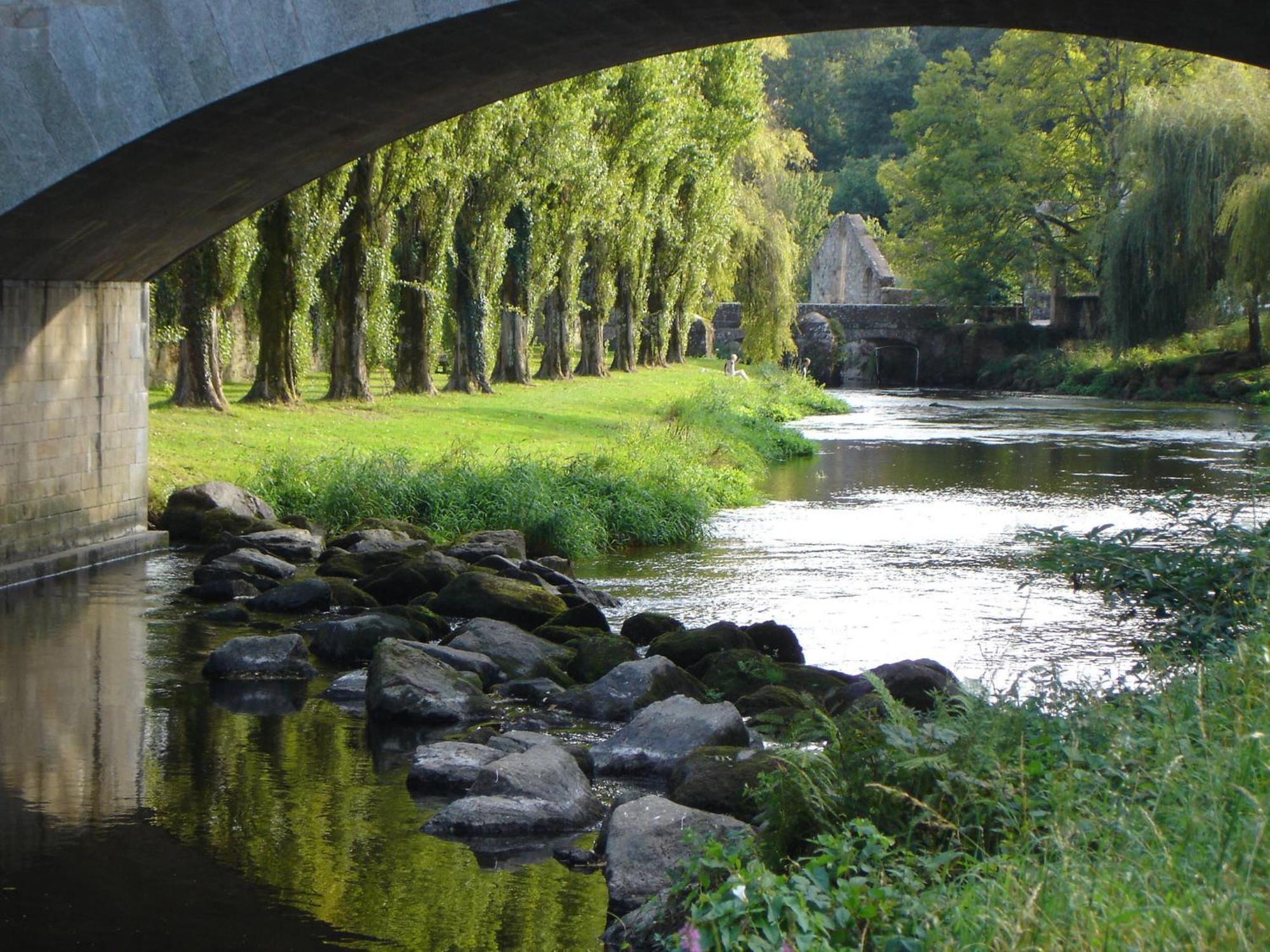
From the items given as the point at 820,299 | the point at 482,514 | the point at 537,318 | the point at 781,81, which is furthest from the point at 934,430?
the point at 781,81

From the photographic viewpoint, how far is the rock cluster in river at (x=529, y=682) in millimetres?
6867

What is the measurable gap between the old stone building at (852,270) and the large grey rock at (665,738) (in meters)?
57.5

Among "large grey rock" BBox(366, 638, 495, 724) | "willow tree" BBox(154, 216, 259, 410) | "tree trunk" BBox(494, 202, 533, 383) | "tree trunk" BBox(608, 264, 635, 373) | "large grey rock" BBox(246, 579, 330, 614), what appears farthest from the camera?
"tree trunk" BBox(608, 264, 635, 373)

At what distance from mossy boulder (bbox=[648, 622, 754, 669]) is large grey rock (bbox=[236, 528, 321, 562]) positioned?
4.95 metres

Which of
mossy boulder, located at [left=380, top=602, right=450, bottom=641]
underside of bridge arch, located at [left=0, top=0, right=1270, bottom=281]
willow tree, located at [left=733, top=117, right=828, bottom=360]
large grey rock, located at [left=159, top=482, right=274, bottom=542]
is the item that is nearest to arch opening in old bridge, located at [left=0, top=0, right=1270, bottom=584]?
underside of bridge arch, located at [left=0, top=0, right=1270, bottom=281]

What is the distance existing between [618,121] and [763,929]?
98.7 feet

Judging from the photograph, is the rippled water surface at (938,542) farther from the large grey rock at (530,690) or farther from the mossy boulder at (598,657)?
the large grey rock at (530,690)

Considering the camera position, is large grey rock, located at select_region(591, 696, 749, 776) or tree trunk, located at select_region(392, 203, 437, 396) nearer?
large grey rock, located at select_region(591, 696, 749, 776)

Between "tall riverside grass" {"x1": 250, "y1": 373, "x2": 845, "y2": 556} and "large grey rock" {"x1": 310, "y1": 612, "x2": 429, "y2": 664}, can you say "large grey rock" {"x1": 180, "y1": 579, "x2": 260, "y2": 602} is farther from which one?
"tall riverside grass" {"x1": 250, "y1": 373, "x2": 845, "y2": 556}

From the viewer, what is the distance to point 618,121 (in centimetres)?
3294

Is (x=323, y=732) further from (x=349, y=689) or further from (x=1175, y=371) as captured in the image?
(x=1175, y=371)

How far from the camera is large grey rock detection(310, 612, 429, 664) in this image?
10.4m

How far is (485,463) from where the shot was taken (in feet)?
60.7

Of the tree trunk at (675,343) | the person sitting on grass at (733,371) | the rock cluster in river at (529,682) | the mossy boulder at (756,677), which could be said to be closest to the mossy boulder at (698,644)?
the rock cluster in river at (529,682)
